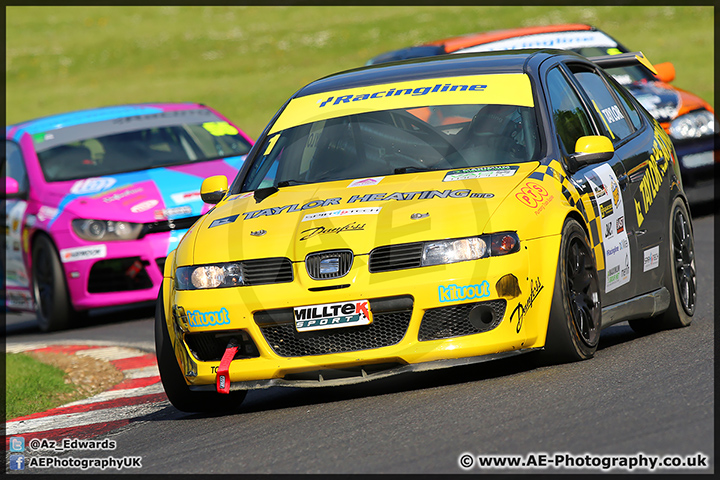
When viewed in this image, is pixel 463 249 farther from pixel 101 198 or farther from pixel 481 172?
pixel 101 198

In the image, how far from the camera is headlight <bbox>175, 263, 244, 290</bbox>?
19.1 ft

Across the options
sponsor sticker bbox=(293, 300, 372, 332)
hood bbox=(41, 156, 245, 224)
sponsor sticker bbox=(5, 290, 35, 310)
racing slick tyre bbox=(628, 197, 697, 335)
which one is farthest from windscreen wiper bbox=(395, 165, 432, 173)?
sponsor sticker bbox=(5, 290, 35, 310)

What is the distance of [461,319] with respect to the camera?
5594mm

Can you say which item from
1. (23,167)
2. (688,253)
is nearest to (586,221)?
(688,253)

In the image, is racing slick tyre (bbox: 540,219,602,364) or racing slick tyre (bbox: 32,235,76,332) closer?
racing slick tyre (bbox: 540,219,602,364)

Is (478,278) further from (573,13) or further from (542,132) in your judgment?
(573,13)

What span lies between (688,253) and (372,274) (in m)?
2.73

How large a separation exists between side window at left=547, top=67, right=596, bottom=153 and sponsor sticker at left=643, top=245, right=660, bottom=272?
73 cm

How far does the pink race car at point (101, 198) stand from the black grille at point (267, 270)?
16.6 feet

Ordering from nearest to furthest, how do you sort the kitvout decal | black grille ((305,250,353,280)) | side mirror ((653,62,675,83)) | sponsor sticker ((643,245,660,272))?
black grille ((305,250,353,280))
the kitvout decal
sponsor sticker ((643,245,660,272))
side mirror ((653,62,675,83))

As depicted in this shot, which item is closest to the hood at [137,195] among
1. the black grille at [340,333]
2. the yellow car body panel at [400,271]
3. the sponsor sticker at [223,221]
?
the sponsor sticker at [223,221]

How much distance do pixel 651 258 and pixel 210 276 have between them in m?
2.56

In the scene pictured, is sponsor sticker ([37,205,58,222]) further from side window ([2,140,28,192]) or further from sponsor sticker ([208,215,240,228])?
sponsor sticker ([208,215,240,228])

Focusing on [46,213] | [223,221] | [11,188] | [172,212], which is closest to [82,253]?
[46,213]
